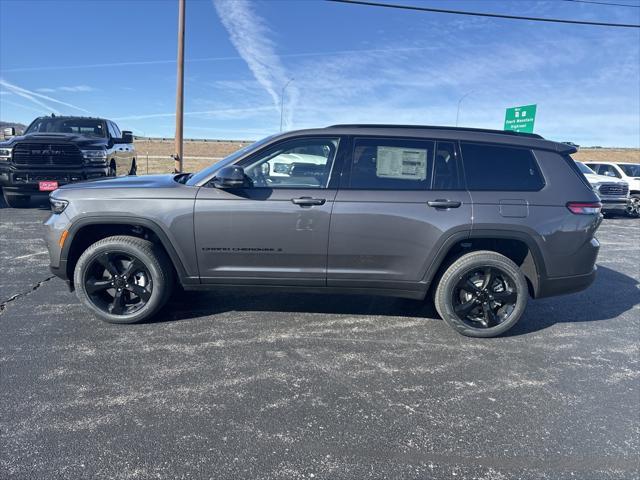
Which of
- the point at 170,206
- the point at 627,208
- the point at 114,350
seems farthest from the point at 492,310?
the point at 627,208

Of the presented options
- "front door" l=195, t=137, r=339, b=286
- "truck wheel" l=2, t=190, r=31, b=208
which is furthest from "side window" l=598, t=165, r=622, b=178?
"truck wheel" l=2, t=190, r=31, b=208

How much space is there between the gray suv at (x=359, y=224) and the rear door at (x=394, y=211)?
0.03 feet

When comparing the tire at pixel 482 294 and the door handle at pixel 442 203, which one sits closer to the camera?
the door handle at pixel 442 203

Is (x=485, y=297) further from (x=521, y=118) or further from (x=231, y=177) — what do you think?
(x=521, y=118)

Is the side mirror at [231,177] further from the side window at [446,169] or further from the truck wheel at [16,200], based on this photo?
the truck wheel at [16,200]

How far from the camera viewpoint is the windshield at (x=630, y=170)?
1448cm

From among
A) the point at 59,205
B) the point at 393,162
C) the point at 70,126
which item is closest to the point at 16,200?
the point at 70,126

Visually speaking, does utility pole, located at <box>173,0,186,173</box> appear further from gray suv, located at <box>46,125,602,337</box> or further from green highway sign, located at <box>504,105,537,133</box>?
green highway sign, located at <box>504,105,537,133</box>

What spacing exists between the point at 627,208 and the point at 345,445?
16.1 meters

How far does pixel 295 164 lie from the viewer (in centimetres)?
368

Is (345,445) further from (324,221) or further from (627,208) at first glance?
(627,208)

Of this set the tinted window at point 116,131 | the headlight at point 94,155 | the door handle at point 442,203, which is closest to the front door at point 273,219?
the door handle at point 442,203

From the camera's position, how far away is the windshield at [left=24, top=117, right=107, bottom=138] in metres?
10.2

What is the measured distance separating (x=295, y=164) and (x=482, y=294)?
2075 mm
